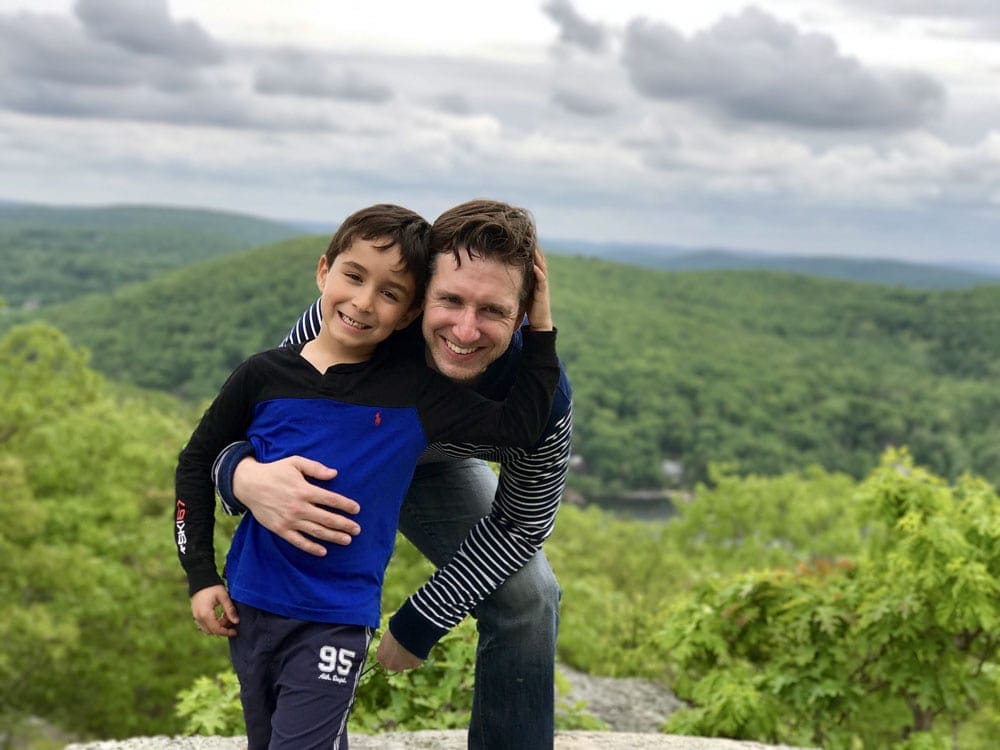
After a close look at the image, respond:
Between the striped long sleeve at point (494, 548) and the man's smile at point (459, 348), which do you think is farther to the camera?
the striped long sleeve at point (494, 548)

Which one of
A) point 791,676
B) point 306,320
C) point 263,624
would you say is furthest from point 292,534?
point 791,676

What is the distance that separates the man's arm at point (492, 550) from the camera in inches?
131

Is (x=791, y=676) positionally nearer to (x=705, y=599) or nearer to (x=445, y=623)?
(x=705, y=599)

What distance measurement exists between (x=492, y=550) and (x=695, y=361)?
131m

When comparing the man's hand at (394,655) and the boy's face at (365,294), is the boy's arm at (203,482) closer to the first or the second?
the boy's face at (365,294)

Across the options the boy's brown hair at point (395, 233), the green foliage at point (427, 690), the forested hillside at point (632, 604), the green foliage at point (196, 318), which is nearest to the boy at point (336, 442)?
the boy's brown hair at point (395, 233)

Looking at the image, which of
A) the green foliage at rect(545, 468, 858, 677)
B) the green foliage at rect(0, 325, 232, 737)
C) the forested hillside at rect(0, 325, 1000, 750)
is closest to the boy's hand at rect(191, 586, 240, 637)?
the forested hillside at rect(0, 325, 1000, 750)

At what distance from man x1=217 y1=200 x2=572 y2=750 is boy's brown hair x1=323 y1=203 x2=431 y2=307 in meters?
0.05

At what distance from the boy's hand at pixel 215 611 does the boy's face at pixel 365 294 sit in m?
0.89

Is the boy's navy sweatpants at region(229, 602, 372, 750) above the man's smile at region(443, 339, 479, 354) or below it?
below

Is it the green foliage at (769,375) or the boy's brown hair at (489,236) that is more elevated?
the boy's brown hair at (489,236)

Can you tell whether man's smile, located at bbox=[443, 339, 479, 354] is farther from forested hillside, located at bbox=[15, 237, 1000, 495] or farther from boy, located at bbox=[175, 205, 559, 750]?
forested hillside, located at bbox=[15, 237, 1000, 495]

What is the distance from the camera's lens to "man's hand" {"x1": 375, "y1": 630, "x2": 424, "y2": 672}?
3436mm

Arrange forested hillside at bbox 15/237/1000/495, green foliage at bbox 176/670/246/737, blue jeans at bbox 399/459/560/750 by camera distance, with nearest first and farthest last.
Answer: blue jeans at bbox 399/459/560/750 < green foliage at bbox 176/670/246/737 < forested hillside at bbox 15/237/1000/495
